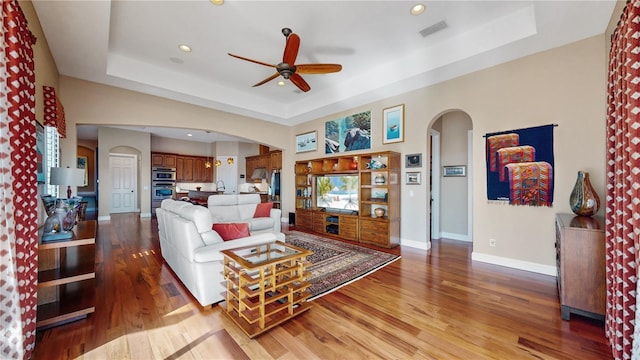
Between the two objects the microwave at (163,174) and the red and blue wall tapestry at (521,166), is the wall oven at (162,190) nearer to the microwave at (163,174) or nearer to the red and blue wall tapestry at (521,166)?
the microwave at (163,174)

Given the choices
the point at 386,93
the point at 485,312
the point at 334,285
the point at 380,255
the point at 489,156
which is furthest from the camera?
the point at 386,93

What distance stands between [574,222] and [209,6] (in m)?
4.59

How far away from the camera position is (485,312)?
2.36 m

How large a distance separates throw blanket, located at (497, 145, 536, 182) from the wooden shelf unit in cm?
138

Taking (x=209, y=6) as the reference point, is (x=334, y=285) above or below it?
below

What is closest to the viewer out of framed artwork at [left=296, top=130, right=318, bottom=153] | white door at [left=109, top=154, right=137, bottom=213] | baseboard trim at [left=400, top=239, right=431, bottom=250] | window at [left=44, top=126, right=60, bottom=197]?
window at [left=44, top=126, right=60, bottom=197]

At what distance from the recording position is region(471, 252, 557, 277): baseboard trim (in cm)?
325

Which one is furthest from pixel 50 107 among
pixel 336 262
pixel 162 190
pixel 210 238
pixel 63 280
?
pixel 162 190

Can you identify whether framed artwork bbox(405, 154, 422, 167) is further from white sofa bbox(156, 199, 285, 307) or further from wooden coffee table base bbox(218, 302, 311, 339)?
wooden coffee table base bbox(218, 302, 311, 339)

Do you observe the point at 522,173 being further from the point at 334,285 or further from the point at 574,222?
the point at 334,285

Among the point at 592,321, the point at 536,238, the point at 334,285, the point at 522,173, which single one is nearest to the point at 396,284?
the point at 334,285

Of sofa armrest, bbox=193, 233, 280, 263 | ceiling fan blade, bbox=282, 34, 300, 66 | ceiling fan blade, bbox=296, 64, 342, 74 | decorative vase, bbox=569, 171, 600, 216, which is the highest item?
ceiling fan blade, bbox=282, 34, 300, 66

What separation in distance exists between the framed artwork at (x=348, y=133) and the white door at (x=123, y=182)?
24.6 feet

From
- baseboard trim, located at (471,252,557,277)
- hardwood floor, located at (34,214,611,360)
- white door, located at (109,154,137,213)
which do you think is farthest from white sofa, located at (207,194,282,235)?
white door, located at (109,154,137,213)
